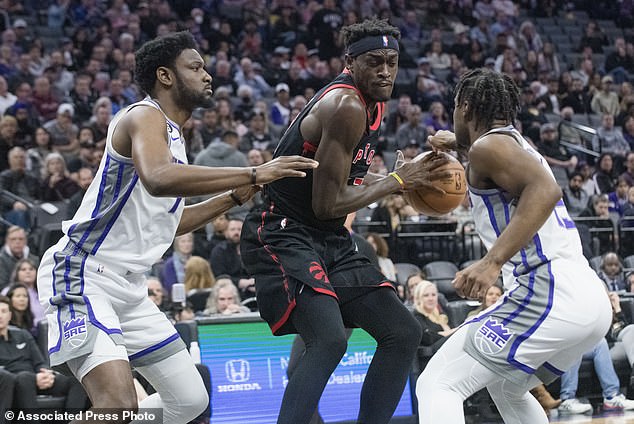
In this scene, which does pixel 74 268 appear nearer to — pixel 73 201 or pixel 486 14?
pixel 73 201

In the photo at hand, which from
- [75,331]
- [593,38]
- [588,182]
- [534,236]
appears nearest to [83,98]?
[588,182]

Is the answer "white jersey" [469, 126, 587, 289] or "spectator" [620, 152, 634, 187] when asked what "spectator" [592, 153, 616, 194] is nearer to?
"spectator" [620, 152, 634, 187]

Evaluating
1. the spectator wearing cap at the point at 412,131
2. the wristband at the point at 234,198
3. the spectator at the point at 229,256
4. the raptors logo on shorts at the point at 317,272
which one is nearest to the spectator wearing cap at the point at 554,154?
the spectator wearing cap at the point at 412,131

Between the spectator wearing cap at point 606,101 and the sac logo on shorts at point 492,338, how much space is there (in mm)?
13278

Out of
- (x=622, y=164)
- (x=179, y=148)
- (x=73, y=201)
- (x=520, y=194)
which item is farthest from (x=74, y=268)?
(x=622, y=164)

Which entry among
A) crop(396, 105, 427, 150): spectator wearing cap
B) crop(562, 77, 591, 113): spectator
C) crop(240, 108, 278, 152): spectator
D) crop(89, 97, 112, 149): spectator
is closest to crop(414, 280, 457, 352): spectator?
crop(240, 108, 278, 152): spectator

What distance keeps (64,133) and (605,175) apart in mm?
7624

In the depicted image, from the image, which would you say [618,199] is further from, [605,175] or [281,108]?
[281,108]

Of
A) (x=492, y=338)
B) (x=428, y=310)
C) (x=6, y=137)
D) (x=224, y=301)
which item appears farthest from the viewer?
(x=6, y=137)

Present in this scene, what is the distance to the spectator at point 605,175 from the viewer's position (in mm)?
13422

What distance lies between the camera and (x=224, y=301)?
7.92 meters

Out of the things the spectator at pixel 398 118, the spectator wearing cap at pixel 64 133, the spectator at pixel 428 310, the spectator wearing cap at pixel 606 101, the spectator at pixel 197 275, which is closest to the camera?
the spectator at pixel 428 310

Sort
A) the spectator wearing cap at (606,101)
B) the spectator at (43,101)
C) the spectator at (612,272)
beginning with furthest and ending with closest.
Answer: the spectator wearing cap at (606,101) < the spectator at (43,101) < the spectator at (612,272)

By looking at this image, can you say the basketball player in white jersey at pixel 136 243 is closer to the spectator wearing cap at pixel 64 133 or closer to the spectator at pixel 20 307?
the spectator at pixel 20 307
